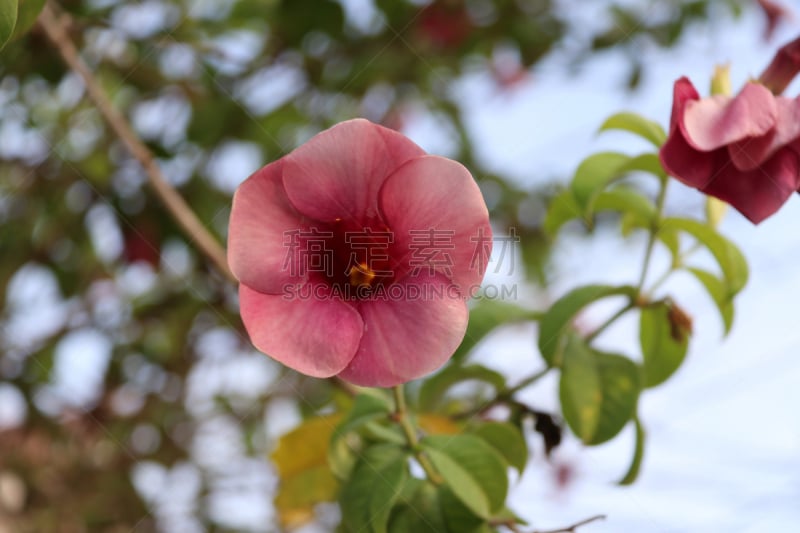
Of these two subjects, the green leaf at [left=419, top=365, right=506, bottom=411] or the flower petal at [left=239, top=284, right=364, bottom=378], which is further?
the green leaf at [left=419, top=365, right=506, bottom=411]

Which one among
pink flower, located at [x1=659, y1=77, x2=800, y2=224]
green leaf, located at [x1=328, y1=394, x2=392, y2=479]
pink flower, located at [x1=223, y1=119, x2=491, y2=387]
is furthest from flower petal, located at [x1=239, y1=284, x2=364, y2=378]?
pink flower, located at [x1=659, y1=77, x2=800, y2=224]

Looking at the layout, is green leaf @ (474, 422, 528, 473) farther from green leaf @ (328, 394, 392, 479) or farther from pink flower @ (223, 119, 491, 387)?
pink flower @ (223, 119, 491, 387)

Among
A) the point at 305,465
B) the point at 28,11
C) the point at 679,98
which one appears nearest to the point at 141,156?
the point at 28,11

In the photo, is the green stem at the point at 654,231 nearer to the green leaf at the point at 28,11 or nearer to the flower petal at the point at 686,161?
the flower petal at the point at 686,161

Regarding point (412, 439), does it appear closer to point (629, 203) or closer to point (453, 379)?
point (453, 379)

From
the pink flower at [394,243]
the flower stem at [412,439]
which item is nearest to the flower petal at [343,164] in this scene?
the pink flower at [394,243]

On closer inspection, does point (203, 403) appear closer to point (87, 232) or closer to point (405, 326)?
point (87, 232)
